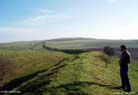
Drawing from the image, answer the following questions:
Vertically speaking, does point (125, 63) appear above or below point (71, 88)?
above

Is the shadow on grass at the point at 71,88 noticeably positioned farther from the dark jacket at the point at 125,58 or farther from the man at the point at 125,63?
the dark jacket at the point at 125,58

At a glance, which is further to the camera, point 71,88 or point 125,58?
→ point 125,58

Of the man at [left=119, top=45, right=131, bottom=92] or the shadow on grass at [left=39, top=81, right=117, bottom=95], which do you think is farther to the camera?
the man at [left=119, top=45, right=131, bottom=92]

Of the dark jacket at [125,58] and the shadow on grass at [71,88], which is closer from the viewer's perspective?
Answer: the shadow on grass at [71,88]

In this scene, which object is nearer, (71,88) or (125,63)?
(71,88)

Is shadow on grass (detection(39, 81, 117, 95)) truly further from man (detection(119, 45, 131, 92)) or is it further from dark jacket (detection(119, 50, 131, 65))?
dark jacket (detection(119, 50, 131, 65))

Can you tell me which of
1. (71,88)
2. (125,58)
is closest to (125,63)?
(125,58)

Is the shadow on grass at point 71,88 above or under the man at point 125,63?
under

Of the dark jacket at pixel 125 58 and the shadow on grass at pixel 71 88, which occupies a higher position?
the dark jacket at pixel 125 58

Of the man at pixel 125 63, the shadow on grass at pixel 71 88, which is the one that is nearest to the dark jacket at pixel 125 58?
the man at pixel 125 63

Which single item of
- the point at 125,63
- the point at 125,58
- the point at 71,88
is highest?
the point at 125,58

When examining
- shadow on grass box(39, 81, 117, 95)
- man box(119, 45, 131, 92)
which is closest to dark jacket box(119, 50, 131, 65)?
man box(119, 45, 131, 92)

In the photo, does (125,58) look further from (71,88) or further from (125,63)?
(71,88)

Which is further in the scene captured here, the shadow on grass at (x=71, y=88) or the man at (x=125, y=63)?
the man at (x=125, y=63)
